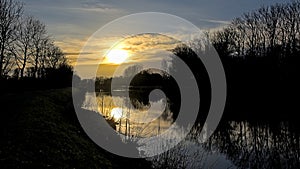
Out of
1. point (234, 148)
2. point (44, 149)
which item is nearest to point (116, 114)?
point (234, 148)

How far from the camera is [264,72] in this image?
1892 inches

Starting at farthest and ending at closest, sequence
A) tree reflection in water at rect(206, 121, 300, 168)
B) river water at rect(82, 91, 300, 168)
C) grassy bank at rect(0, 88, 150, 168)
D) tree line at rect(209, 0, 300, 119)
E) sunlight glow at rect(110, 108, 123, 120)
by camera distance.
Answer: tree line at rect(209, 0, 300, 119) → sunlight glow at rect(110, 108, 123, 120) → tree reflection in water at rect(206, 121, 300, 168) → river water at rect(82, 91, 300, 168) → grassy bank at rect(0, 88, 150, 168)

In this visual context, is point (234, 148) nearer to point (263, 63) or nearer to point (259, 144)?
point (259, 144)

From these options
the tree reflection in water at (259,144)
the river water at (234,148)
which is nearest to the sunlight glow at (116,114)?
the river water at (234,148)

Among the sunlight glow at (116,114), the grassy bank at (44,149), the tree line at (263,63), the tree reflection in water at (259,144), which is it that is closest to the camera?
the grassy bank at (44,149)

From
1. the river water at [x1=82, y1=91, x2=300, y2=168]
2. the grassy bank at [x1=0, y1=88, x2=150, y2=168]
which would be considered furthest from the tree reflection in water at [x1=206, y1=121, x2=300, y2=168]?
the grassy bank at [x1=0, y1=88, x2=150, y2=168]

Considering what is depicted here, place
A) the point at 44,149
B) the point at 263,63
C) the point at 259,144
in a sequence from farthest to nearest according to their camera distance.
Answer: the point at 263,63 < the point at 259,144 < the point at 44,149

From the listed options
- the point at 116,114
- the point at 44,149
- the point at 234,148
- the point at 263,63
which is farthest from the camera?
the point at 263,63

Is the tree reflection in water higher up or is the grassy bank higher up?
the grassy bank

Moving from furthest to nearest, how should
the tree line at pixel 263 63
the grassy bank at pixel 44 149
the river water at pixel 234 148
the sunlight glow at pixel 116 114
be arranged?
the tree line at pixel 263 63
the sunlight glow at pixel 116 114
the river water at pixel 234 148
the grassy bank at pixel 44 149

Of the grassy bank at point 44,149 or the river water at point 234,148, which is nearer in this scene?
the grassy bank at point 44,149

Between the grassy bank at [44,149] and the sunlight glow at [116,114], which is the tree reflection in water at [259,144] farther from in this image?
A: the sunlight glow at [116,114]

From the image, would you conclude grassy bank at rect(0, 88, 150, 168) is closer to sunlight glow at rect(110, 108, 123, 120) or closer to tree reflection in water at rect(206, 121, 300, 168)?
tree reflection in water at rect(206, 121, 300, 168)

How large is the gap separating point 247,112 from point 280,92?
1153 cm
